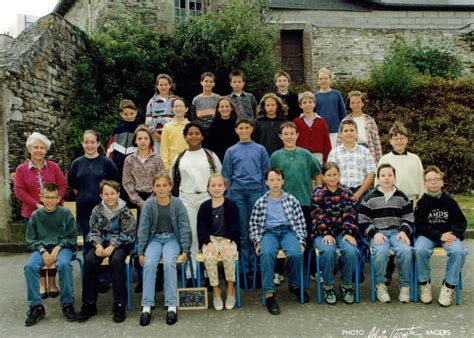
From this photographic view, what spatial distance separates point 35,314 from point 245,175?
262 cm

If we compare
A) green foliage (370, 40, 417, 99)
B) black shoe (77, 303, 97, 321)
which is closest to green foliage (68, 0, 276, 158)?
green foliage (370, 40, 417, 99)

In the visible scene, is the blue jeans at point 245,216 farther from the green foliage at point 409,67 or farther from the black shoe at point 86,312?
the green foliage at point 409,67

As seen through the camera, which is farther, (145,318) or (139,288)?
(139,288)

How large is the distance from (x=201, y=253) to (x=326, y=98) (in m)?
3.21

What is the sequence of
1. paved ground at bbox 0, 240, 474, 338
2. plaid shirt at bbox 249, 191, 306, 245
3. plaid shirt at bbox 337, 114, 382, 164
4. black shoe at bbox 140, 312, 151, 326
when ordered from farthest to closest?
plaid shirt at bbox 337, 114, 382, 164 < plaid shirt at bbox 249, 191, 306, 245 < black shoe at bbox 140, 312, 151, 326 < paved ground at bbox 0, 240, 474, 338

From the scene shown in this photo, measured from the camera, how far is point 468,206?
10.5 meters

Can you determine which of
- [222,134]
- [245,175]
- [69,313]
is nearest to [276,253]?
[245,175]

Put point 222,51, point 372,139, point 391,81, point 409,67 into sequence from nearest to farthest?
point 372,139 < point 222,51 < point 391,81 < point 409,67

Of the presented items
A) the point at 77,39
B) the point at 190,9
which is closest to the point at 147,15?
the point at 190,9

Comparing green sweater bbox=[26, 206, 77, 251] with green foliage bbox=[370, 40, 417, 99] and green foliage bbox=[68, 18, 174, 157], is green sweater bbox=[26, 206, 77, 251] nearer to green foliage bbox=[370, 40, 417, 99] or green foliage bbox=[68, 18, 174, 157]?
green foliage bbox=[68, 18, 174, 157]

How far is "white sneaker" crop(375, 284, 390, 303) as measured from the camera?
5.00 metres

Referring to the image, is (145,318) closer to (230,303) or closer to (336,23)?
(230,303)

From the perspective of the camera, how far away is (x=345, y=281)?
16.6ft

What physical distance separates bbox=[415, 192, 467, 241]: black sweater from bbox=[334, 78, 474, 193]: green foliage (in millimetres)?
7626
